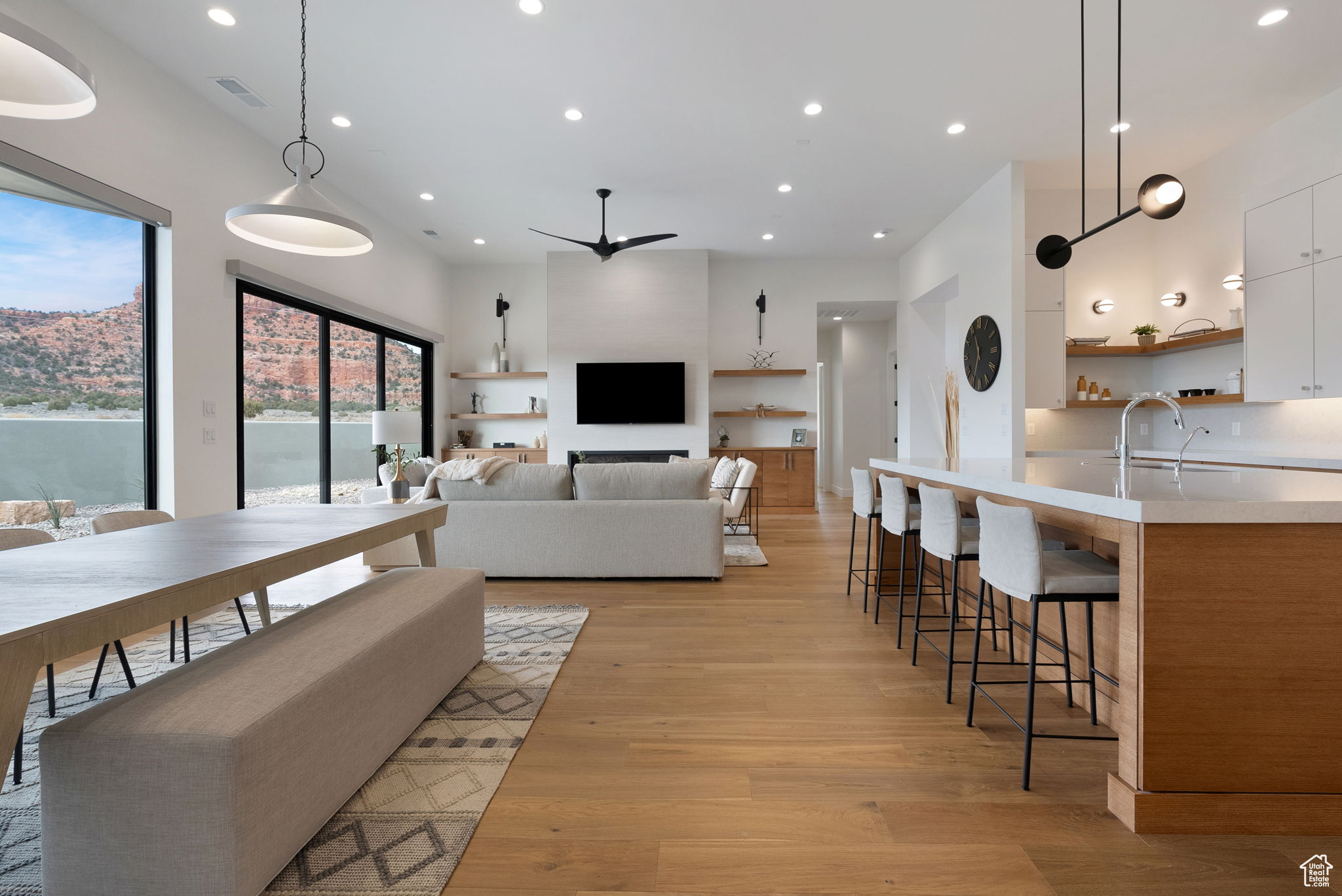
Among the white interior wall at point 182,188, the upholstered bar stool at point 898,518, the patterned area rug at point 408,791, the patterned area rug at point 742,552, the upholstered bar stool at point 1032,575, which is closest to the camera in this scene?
the patterned area rug at point 408,791

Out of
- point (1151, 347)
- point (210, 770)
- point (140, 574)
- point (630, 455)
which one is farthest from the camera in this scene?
point (630, 455)

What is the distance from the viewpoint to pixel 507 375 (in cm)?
784

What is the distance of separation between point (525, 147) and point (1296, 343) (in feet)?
17.8

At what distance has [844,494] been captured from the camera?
29.8 feet

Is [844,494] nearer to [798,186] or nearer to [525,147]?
[798,186]

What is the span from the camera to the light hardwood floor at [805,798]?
138 centimetres

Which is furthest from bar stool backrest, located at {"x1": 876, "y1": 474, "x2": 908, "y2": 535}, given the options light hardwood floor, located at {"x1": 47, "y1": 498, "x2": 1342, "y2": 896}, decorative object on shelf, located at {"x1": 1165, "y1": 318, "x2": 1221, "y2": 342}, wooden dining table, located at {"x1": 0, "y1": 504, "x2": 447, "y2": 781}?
decorative object on shelf, located at {"x1": 1165, "y1": 318, "x2": 1221, "y2": 342}

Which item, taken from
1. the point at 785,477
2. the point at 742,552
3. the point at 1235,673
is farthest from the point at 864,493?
the point at 785,477

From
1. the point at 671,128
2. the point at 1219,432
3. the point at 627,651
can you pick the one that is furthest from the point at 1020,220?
the point at 627,651

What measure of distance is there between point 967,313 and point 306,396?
5.97 meters

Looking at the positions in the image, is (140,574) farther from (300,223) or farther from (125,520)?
(300,223)

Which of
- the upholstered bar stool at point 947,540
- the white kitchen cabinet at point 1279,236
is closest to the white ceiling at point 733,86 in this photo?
the white kitchen cabinet at point 1279,236

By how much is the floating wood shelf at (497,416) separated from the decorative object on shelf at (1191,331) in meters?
6.48

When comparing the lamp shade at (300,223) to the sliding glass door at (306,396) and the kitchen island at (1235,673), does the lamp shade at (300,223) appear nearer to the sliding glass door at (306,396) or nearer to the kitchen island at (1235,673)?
the sliding glass door at (306,396)
